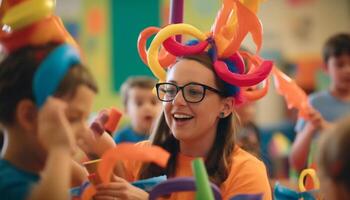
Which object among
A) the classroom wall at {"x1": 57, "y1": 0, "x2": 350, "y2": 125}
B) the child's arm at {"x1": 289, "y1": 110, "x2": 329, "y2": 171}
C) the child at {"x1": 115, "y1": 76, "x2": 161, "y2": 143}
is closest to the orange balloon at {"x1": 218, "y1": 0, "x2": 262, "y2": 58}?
the child's arm at {"x1": 289, "y1": 110, "x2": 329, "y2": 171}

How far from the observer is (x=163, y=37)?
174 cm

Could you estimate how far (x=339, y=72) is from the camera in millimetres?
2797

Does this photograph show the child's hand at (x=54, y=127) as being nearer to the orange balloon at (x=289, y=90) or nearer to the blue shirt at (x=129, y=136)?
the orange balloon at (x=289, y=90)

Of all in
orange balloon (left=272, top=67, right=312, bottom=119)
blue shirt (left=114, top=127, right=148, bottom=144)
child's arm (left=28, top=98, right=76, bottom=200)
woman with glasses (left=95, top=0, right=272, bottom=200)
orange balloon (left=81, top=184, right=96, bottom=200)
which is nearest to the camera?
child's arm (left=28, top=98, right=76, bottom=200)

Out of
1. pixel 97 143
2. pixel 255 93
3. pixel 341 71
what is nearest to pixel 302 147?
pixel 341 71

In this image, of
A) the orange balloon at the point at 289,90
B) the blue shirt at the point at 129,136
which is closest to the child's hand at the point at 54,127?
the orange balloon at the point at 289,90

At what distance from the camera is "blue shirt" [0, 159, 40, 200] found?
117 cm

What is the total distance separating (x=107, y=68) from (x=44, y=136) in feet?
16.5

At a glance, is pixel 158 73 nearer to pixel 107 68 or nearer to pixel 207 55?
pixel 207 55

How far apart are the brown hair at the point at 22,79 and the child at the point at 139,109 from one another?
1.68 metres

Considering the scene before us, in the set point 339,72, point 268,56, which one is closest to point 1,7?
point 339,72

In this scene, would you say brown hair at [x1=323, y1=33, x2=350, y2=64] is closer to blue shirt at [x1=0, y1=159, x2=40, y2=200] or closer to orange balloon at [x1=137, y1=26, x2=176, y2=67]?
orange balloon at [x1=137, y1=26, x2=176, y2=67]

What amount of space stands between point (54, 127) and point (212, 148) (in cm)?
72

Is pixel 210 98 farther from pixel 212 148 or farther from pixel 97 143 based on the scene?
pixel 97 143
